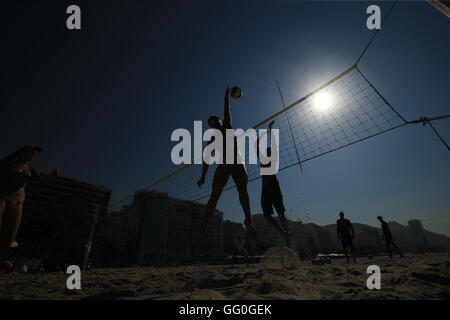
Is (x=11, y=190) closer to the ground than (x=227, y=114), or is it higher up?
closer to the ground

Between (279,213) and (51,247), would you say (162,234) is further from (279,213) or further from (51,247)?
(279,213)

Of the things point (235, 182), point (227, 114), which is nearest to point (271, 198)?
point (235, 182)

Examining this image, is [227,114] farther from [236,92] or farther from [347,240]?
[347,240]

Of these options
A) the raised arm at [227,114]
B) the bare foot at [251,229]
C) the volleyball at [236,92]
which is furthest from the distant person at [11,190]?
the volleyball at [236,92]

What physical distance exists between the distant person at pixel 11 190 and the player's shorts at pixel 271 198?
4.41 metres

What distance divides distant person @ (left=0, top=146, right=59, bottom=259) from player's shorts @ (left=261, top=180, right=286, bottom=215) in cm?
441

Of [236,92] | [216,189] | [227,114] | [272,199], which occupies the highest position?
[236,92]

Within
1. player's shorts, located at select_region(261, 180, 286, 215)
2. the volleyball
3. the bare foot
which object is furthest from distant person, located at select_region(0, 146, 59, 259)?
player's shorts, located at select_region(261, 180, 286, 215)

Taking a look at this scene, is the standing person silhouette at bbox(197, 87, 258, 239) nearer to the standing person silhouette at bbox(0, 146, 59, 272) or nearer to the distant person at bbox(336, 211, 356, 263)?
the standing person silhouette at bbox(0, 146, 59, 272)

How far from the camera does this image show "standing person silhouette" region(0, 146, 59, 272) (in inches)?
102

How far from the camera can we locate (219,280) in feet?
7.73

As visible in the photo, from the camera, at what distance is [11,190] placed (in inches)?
103
